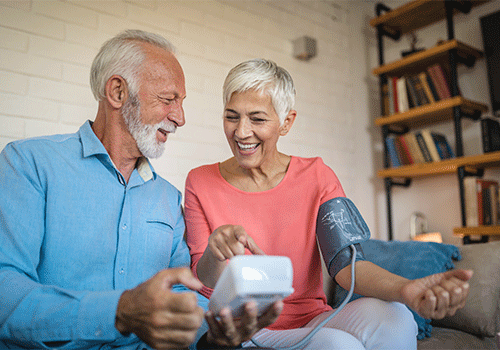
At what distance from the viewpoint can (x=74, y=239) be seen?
96 cm

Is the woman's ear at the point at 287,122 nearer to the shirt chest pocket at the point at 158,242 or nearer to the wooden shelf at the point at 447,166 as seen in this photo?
the shirt chest pocket at the point at 158,242

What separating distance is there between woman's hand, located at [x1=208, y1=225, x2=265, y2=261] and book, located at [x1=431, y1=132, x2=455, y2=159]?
2.12m

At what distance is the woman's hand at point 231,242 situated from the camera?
0.80 m

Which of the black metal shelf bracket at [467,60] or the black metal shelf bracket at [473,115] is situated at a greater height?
the black metal shelf bracket at [467,60]

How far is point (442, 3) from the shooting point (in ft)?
8.48

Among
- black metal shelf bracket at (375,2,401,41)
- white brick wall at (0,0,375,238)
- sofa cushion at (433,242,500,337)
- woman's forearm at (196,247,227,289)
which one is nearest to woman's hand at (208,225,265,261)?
woman's forearm at (196,247,227,289)

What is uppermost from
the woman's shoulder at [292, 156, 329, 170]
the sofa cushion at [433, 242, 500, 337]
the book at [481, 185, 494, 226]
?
the woman's shoulder at [292, 156, 329, 170]

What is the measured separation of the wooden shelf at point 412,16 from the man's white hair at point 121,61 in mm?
2099

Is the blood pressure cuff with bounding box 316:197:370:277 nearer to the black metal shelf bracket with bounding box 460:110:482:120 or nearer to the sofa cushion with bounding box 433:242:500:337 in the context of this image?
the sofa cushion with bounding box 433:242:500:337

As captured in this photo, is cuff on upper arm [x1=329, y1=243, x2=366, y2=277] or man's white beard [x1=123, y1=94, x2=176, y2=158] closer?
cuff on upper arm [x1=329, y1=243, x2=366, y2=277]

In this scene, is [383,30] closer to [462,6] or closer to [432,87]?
[462,6]

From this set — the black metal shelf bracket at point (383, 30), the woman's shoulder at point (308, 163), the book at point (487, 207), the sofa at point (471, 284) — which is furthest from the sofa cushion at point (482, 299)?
the black metal shelf bracket at point (383, 30)

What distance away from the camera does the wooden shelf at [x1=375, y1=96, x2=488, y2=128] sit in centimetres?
241

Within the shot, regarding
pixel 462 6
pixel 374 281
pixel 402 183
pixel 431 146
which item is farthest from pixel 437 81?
pixel 374 281
